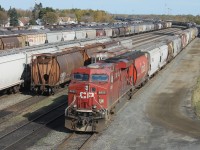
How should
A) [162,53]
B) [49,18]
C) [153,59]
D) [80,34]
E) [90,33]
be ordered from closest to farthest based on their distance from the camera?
1. [153,59]
2. [162,53]
3. [80,34]
4. [90,33]
5. [49,18]

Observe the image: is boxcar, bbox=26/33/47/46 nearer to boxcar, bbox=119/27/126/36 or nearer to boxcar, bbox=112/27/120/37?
boxcar, bbox=112/27/120/37

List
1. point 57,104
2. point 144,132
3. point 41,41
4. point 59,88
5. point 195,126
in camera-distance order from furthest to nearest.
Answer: point 41,41
point 59,88
point 57,104
point 195,126
point 144,132

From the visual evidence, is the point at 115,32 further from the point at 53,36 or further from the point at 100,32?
the point at 53,36

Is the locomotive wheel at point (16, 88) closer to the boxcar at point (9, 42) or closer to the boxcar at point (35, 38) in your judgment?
the boxcar at point (9, 42)

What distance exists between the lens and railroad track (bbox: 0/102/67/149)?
18.4m

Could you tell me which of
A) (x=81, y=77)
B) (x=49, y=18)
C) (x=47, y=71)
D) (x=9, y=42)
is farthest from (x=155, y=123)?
(x=49, y=18)

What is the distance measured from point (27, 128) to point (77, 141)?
373 centimetres

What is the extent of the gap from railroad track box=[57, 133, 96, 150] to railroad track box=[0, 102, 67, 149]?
7.35 ft

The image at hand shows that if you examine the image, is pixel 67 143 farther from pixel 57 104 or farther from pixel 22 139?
pixel 57 104

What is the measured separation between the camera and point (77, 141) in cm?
1862

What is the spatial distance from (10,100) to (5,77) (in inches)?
72.4

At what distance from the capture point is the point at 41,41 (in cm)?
5931

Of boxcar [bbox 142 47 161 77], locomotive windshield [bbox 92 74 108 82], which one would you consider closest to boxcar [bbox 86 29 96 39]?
boxcar [bbox 142 47 161 77]

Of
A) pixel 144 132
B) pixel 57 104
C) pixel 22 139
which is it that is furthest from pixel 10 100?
pixel 144 132
